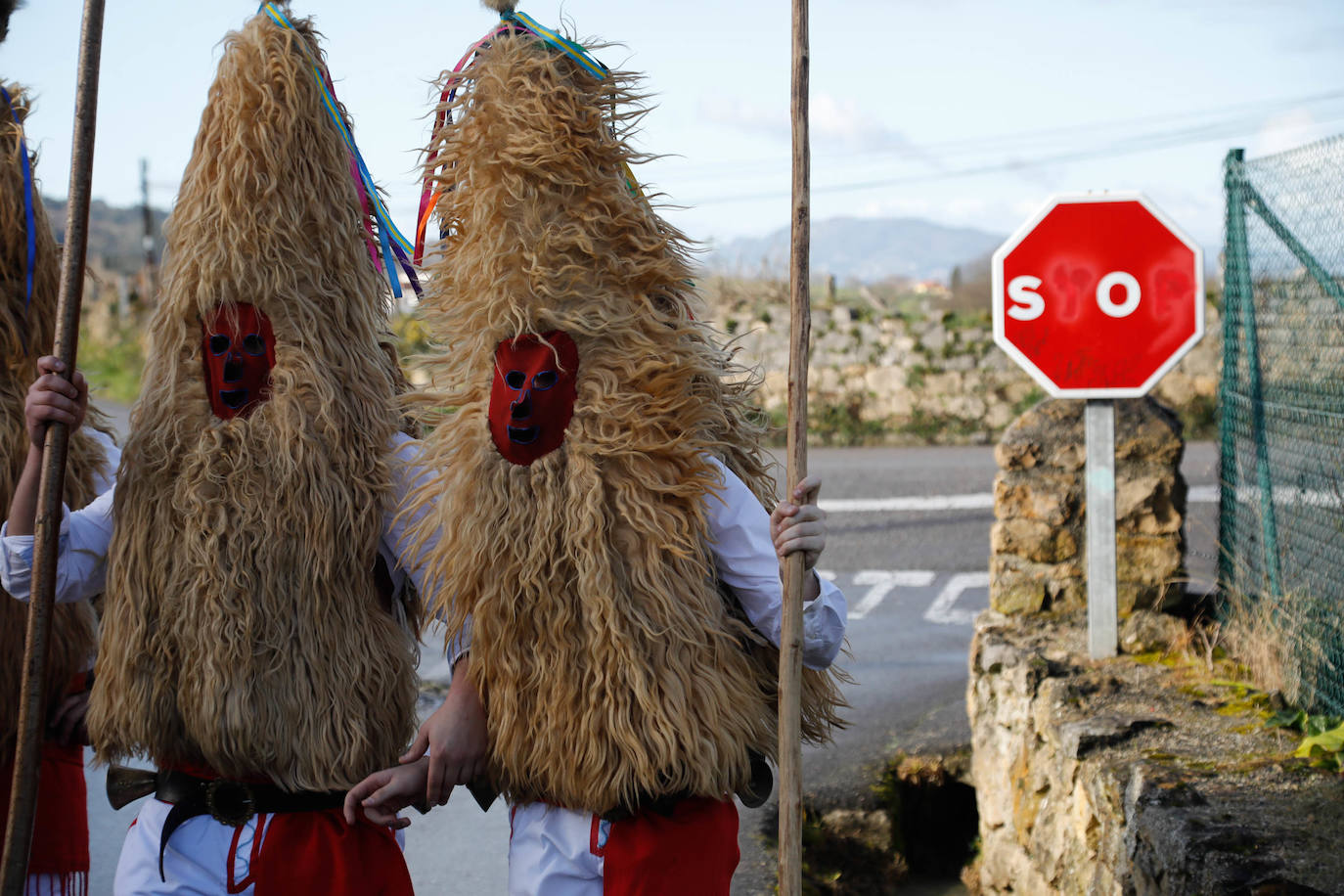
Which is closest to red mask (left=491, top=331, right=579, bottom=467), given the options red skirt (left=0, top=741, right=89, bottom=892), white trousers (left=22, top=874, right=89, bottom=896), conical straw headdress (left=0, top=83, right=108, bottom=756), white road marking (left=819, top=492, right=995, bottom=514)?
conical straw headdress (left=0, top=83, right=108, bottom=756)

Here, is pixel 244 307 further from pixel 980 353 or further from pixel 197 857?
pixel 980 353

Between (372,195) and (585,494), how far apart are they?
86 centimetres

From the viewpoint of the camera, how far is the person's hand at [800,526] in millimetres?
1812

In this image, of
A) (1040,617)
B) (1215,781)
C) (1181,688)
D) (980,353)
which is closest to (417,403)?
(1215,781)

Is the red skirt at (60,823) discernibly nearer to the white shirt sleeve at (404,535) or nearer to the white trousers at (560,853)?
the white shirt sleeve at (404,535)

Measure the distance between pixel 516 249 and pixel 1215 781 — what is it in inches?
78.1

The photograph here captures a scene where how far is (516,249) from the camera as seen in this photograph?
1.89 meters

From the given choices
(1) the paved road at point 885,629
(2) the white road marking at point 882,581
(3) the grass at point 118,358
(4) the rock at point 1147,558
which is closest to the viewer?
(4) the rock at point 1147,558

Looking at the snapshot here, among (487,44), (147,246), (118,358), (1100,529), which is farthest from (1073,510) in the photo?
(147,246)

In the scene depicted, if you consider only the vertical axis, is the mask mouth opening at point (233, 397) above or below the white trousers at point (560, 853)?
above

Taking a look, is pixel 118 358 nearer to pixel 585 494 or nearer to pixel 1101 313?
pixel 1101 313

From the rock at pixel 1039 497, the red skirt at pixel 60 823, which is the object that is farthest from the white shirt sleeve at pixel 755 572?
the rock at pixel 1039 497

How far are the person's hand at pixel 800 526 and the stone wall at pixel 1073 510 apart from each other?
2.23 metres

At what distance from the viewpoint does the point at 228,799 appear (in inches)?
81.3
